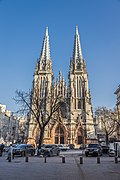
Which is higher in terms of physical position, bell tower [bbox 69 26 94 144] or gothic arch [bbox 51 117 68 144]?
bell tower [bbox 69 26 94 144]

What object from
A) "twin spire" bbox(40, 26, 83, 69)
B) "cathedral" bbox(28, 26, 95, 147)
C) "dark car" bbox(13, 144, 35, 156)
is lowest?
"dark car" bbox(13, 144, 35, 156)

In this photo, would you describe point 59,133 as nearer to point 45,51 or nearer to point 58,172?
point 45,51

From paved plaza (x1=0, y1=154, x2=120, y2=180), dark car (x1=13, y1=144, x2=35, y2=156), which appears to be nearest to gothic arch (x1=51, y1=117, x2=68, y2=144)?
dark car (x1=13, y1=144, x2=35, y2=156)

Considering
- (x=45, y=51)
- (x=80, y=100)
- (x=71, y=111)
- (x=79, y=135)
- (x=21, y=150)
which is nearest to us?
(x=21, y=150)

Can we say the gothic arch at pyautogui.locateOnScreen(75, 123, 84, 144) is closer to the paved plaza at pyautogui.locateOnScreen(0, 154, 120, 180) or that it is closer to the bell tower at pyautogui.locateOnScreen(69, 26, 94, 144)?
the bell tower at pyautogui.locateOnScreen(69, 26, 94, 144)

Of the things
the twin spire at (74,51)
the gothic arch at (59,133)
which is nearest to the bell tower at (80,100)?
the twin spire at (74,51)

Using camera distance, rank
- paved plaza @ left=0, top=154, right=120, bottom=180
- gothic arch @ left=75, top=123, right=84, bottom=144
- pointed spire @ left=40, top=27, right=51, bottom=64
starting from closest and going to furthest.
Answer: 1. paved plaza @ left=0, top=154, right=120, bottom=180
2. gothic arch @ left=75, top=123, right=84, bottom=144
3. pointed spire @ left=40, top=27, right=51, bottom=64

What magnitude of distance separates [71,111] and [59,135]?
8.87 metres

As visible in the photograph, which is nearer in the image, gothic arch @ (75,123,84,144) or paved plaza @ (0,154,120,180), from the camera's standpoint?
paved plaza @ (0,154,120,180)

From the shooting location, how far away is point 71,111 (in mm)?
68062

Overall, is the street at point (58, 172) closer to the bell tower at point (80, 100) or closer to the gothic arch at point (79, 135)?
the bell tower at point (80, 100)

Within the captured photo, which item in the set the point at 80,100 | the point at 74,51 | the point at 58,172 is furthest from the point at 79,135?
the point at 58,172

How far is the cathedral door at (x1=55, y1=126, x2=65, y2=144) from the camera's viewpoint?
6619cm

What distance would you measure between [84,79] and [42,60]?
17.9 metres
